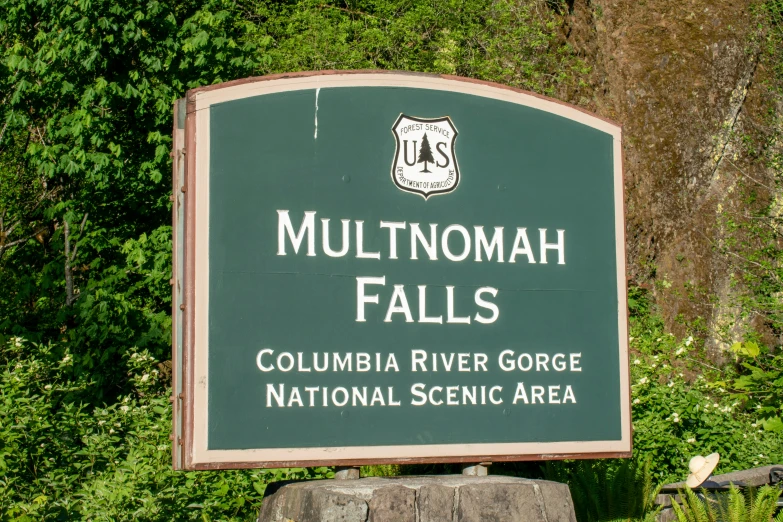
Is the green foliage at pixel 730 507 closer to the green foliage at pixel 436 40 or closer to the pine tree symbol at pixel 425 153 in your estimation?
the pine tree symbol at pixel 425 153

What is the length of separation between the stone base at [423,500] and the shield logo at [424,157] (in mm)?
1468

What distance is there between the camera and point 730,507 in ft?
21.7

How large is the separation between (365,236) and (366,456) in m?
1.09

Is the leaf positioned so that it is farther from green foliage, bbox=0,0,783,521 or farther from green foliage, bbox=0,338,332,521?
green foliage, bbox=0,338,332,521

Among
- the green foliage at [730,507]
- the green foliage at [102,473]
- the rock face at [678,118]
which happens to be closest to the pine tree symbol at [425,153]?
the green foliage at [102,473]

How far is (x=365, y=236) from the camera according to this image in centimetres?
484

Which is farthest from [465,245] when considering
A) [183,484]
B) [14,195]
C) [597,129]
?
[14,195]

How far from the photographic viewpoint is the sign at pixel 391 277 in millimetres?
4590

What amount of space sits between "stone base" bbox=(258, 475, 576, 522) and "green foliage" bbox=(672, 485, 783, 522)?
2339 millimetres

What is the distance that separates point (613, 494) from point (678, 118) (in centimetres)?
675

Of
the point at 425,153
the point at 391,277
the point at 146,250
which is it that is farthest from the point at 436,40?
the point at 391,277

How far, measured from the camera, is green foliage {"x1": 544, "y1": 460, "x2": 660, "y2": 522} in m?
7.09

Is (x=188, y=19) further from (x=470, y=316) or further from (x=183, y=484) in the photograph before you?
(x=470, y=316)

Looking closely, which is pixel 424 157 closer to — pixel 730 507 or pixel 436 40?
pixel 730 507
